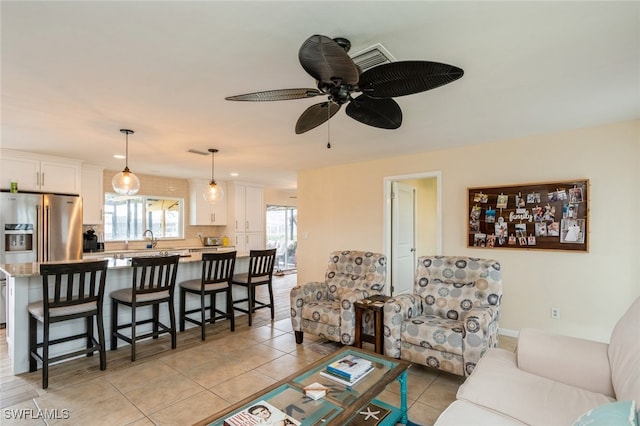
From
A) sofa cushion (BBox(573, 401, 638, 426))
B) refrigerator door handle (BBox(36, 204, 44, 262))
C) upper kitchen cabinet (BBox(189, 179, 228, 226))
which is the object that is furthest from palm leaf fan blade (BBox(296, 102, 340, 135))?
upper kitchen cabinet (BBox(189, 179, 228, 226))

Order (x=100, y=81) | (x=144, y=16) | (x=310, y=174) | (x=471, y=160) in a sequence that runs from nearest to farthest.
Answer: (x=144, y=16) < (x=100, y=81) < (x=471, y=160) < (x=310, y=174)

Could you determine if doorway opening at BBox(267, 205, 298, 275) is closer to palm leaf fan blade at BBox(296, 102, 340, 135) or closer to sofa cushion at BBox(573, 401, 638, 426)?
palm leaf fan blade at BBox(296, 102, 340, 135)

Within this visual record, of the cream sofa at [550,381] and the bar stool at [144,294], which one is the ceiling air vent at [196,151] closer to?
the bar stool at [144,294]

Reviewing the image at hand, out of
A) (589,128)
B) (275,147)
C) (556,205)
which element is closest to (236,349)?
(275,147)

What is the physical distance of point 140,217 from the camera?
6.58 meters

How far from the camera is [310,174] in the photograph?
6.04m

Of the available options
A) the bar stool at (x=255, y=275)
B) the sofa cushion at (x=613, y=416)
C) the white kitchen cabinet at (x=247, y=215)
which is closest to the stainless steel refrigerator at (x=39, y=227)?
the bar stool at (x=255, y=275)

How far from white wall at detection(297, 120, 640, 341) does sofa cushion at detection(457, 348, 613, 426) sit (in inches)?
93.5

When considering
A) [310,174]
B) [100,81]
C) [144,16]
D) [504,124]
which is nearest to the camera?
[144,16]

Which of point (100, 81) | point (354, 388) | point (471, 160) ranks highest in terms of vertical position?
point (100, 81)

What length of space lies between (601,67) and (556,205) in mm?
1844

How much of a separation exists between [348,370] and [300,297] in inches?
63.7

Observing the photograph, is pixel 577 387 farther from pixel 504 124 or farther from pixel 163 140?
pixel 163 140

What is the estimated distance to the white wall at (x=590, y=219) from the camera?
3279mm
